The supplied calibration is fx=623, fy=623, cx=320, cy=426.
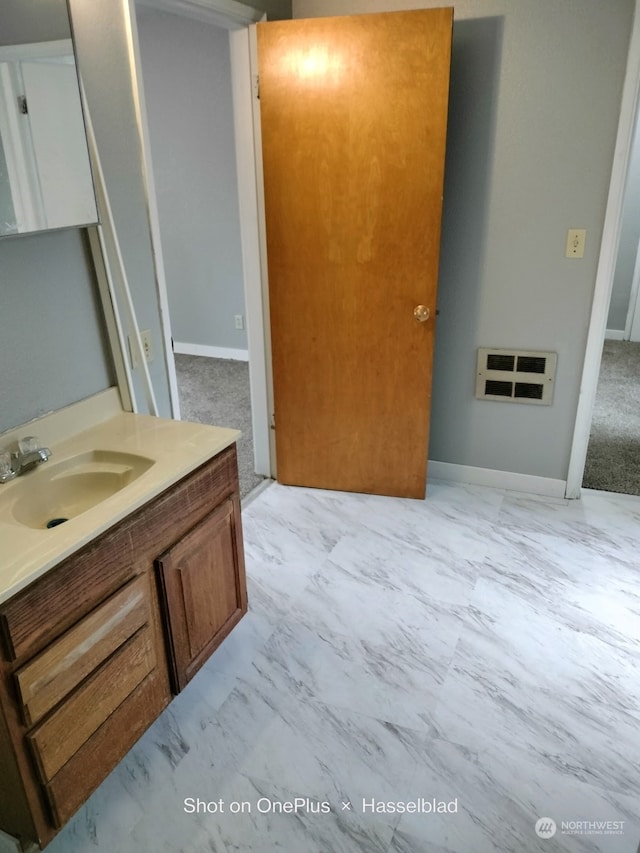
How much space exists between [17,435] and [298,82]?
180cm

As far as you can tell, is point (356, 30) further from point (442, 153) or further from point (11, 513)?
point (11, 513)

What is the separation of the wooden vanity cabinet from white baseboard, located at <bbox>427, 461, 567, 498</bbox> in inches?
60.6

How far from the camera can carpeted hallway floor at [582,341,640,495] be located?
3191mm

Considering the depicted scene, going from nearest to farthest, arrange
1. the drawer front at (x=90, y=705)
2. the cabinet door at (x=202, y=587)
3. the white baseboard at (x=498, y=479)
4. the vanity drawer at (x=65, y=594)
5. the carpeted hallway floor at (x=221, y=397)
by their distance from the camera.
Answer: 1. the vanity drawer at (x=65, y=594)
2. the drawer front at (x=90, y=705)
3. the cabinet door at (x=202, y=587)
4. the white baseboard at (x=498, y=479)
5. the carpeted hallway floor at (x=221, y=397)

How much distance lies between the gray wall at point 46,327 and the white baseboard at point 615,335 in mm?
4934

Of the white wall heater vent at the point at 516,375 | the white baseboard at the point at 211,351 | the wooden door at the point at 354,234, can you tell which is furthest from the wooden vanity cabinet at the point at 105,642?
the white baseboard at the point at 211,351

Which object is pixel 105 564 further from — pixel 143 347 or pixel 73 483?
pixel 143 347

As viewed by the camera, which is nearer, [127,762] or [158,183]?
[127,762]

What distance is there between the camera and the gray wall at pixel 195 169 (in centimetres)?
448

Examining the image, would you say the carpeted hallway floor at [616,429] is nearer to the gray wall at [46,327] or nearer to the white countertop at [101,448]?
the white countertop at [101,448]

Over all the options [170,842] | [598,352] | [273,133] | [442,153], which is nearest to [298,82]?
[273,133]

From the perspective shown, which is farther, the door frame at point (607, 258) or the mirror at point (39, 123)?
the door frame at point (607, 258)

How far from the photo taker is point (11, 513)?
59.3 inches

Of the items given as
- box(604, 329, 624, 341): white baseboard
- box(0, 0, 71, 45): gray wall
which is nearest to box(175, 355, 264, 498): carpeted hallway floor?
box(0, 0, 71, 45): gray wall
